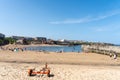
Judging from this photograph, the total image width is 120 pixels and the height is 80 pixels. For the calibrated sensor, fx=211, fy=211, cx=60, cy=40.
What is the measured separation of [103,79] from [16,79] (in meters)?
6.38

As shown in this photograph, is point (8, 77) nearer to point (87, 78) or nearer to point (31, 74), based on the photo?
point (31, 74)

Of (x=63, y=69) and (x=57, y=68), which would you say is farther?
(x=57, y=68)

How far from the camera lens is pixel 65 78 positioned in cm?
1566

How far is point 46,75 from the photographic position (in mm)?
16422

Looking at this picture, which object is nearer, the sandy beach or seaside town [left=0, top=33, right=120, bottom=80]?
the sandy beach

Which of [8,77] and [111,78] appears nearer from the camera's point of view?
[8,77]

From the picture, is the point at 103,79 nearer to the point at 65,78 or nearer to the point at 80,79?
the point at 80,79

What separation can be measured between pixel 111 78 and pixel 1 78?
8.22 meters

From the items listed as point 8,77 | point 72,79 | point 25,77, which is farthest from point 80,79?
point 8,77

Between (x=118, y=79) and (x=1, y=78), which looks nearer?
(x=1, y=78)

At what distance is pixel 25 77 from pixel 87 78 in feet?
15.3

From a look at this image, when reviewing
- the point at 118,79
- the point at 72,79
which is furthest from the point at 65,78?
the point at 118,79

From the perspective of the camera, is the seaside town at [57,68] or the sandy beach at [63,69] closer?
the sandy beach at [63,69]

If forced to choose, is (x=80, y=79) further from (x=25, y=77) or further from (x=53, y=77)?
(x=25, y=77)
